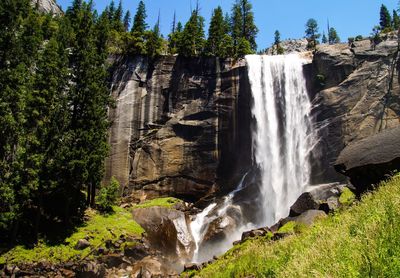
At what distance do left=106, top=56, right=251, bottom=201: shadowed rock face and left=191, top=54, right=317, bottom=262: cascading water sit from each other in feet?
6.32

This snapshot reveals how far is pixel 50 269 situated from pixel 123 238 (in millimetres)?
7144

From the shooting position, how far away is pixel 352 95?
42875mm

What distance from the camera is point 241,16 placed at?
69.7m

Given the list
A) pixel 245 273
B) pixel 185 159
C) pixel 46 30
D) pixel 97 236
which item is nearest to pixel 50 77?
pixel 97 236

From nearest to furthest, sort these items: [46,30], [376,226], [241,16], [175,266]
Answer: [376,226] < [175,266] < [46,30] < [241,16]

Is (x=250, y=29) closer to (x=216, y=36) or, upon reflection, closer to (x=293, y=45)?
(x=216, y=36)

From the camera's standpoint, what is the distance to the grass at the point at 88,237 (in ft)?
89.6

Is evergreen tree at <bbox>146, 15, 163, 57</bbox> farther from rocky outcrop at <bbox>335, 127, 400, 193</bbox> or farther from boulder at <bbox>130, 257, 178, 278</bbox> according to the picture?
rocky outcrop at <bbox>335, 127, 400, 193</bbox>

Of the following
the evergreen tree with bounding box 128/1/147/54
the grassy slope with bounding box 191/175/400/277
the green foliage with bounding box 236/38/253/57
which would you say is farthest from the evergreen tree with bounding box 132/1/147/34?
the grassy slope with bounding box 191/175/400/277

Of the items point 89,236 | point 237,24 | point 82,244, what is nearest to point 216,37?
point 237,24

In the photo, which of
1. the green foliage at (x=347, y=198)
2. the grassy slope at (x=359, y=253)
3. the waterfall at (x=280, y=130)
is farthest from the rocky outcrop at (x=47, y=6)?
the grassy slope at (x=359, y=253)

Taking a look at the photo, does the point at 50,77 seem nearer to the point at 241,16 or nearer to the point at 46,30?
the point at 46,30

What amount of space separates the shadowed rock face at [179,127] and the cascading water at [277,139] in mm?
1926

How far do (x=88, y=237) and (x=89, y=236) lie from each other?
0.18 metres
